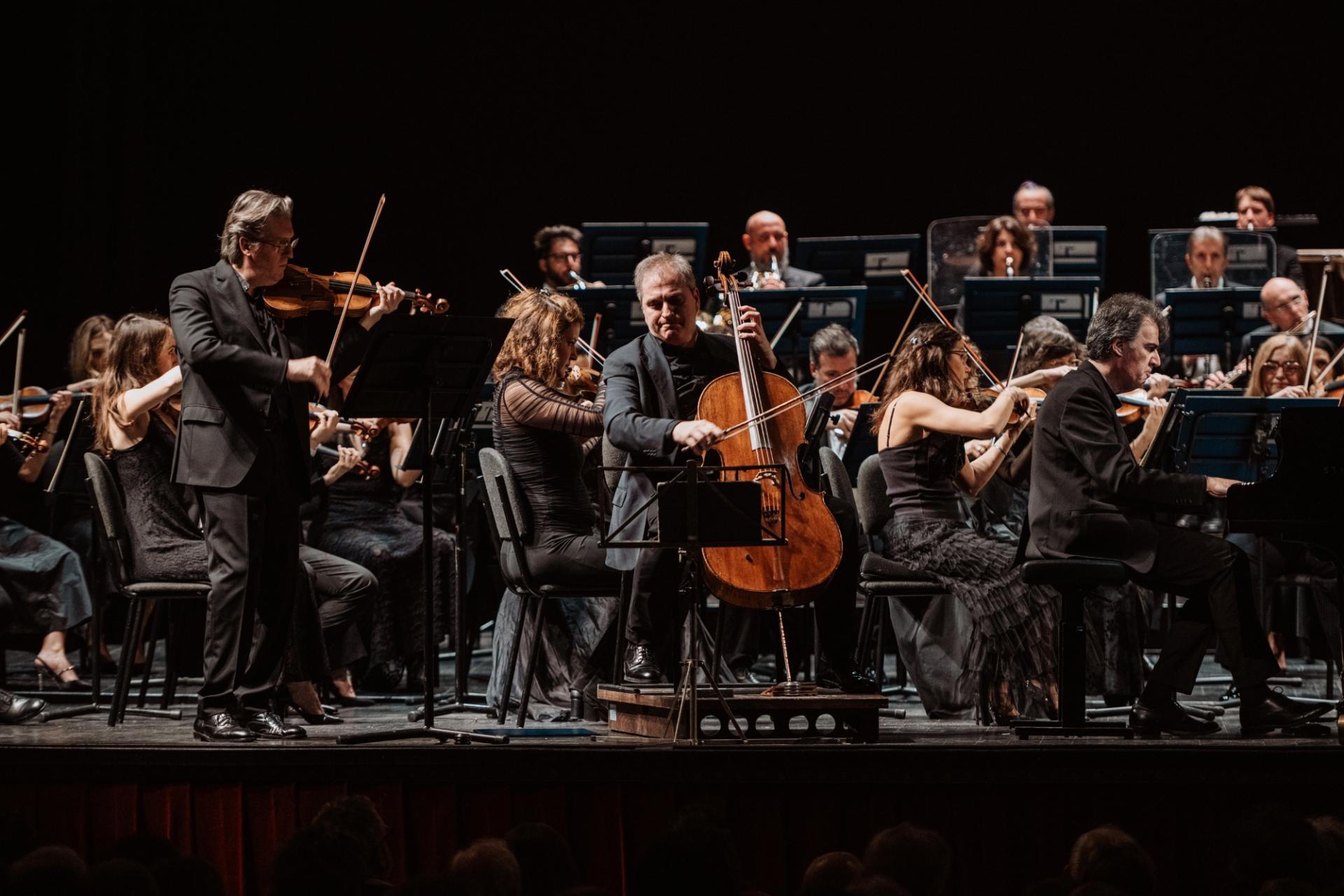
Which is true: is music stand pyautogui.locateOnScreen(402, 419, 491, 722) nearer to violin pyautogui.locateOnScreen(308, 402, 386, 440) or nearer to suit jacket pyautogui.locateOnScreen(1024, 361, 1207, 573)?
violin pyautogui.locateOnScreen(308, 402, 386, 440)

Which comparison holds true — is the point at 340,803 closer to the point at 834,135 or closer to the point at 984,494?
the point at 984,494

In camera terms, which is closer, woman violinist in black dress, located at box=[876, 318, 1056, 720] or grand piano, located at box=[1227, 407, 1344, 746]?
grand piano, located at box=[1227, 407, 1344, 746]

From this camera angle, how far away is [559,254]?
770 centimetres

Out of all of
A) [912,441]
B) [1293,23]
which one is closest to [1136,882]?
[912,441]

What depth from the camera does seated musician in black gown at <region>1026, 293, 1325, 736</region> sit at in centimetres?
419

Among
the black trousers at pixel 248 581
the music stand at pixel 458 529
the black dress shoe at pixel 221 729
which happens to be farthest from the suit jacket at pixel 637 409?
the black dress shoe at pixel 221 729

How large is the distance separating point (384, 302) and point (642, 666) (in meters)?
1.28

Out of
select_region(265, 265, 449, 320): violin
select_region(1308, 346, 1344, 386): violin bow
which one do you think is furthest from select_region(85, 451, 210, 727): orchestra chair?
select_region(1308, 346, 1344, 386): violin bow

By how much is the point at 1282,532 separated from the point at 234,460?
2.75 m

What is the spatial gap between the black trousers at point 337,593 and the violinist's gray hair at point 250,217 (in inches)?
54.8

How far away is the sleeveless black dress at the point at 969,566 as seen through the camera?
4.76 m

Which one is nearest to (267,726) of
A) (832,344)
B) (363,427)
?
(363,427)

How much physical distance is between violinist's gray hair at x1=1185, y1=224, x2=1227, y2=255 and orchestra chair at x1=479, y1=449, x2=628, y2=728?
395 cm

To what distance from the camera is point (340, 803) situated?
3.17 m
